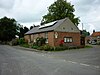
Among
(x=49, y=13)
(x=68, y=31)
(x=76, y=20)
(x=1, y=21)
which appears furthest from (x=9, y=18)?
(x=68, y=31)

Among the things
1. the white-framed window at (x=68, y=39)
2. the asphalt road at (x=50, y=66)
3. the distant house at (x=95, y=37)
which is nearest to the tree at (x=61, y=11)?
the white-framed window at (x=68, y=39)

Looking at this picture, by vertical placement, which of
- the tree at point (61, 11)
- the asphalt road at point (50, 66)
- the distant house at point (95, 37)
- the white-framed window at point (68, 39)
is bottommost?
the asphalt road at point (50, 66)

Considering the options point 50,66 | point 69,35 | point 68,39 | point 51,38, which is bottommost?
point 50,66

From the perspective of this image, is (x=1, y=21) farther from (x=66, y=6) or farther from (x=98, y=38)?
(x=98, y=38)

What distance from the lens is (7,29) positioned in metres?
84.6

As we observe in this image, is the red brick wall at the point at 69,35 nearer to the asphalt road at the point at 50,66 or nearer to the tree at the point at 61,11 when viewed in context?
the tree at the point at 61,11

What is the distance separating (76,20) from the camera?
67688 millimetres

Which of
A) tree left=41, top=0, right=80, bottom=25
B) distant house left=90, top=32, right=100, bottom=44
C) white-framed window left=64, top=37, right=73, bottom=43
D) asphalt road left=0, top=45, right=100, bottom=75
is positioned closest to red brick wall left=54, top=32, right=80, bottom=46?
white-framed window left=64, top=37, right=73, bottom=43

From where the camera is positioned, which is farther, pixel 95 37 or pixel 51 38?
pixel 95 37

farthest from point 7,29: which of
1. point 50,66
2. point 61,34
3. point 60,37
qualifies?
point 50,66

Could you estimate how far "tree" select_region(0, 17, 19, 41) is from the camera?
83812 millimetres

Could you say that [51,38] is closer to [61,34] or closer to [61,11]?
[61,34]

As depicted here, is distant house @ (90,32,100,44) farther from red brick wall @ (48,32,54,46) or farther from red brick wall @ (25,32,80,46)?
red brick wall @ (48,32,54,46)

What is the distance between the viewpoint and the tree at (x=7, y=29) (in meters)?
83.8
